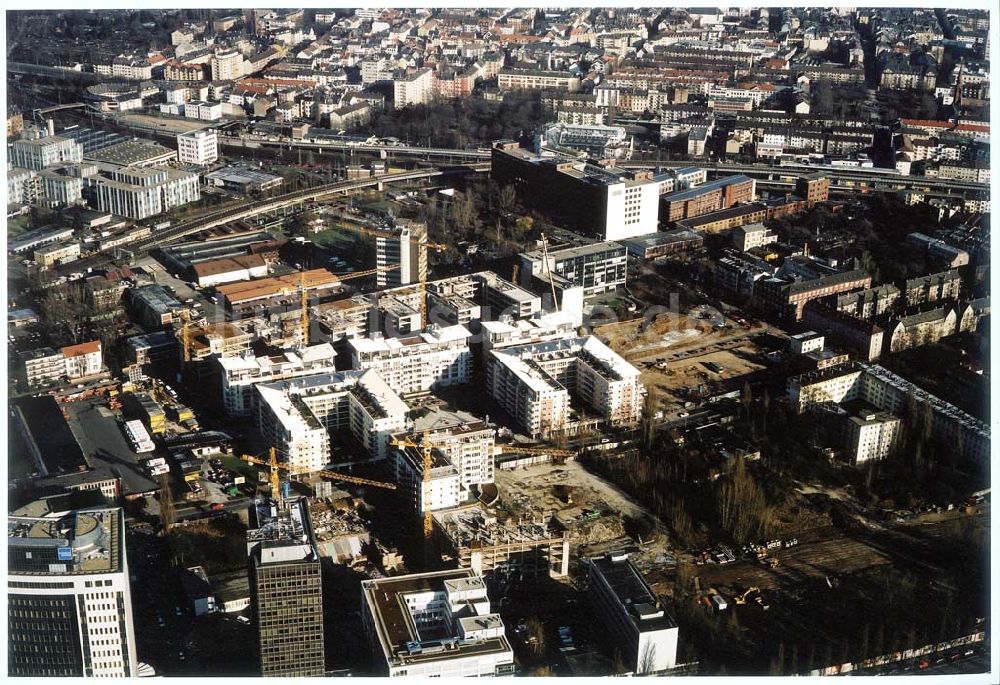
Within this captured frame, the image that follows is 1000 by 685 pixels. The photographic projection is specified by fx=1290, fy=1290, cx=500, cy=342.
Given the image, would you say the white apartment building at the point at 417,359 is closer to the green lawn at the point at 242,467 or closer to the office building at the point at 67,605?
the green lawn at the point at 242,467

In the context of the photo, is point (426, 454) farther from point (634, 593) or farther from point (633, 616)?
point (633, 616)

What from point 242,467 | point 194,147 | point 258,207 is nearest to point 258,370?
point 242,467

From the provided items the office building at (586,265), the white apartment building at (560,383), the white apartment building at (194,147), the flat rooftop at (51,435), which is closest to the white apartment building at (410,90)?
the white apartment building at (194,147)

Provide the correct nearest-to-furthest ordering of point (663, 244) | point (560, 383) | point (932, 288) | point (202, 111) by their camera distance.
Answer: point (560, 383) < point (932, 288) < point (663, 244) < point (202, 111)

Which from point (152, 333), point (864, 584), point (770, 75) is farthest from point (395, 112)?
point (864, 584)

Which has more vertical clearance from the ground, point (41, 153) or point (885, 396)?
point (41, 153)

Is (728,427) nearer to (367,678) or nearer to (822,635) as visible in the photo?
(822,635)
